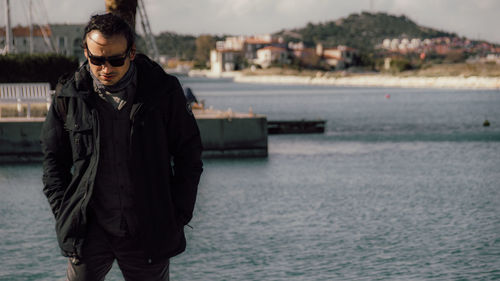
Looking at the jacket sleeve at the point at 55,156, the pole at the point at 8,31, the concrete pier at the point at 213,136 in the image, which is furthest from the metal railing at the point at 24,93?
the jacket sleeve at the point at 55,156

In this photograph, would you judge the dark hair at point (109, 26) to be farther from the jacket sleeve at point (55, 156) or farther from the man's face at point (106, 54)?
the jacket sleeve at point (55, 156)

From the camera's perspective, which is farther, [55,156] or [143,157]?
[55,156]

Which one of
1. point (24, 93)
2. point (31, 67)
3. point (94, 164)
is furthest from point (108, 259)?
point (31, 67)

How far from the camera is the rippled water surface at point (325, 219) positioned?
11109 millimetres

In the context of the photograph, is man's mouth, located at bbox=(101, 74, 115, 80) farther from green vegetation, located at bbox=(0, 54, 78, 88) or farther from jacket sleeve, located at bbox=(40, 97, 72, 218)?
green vegetation, located at bbox=(0, 54, 78, 88)

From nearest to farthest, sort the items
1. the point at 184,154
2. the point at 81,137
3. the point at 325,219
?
the point at 81,137, the point at 184,154, the point at 325,219

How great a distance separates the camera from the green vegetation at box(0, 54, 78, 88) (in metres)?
34.1

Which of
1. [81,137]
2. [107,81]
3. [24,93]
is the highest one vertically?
[107,81]

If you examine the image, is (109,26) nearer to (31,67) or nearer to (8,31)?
(31,67)

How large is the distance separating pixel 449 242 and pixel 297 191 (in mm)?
7668

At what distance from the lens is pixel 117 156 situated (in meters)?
4.17

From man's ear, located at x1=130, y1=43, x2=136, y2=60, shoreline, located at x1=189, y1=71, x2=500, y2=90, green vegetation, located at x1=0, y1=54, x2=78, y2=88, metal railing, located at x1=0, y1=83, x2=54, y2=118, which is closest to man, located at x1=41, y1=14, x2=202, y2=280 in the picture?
man's ear, located at x1=130, y1=43, x2=136, y2=60

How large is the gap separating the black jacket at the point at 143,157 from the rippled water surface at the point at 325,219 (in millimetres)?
6179

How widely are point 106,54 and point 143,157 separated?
516mm
